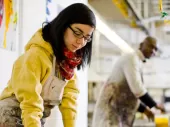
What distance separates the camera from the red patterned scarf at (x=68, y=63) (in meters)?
1.57

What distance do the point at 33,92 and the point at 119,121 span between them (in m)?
1.94

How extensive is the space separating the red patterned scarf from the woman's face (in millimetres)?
43

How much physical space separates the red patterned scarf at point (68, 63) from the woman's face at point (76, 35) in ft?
0.14

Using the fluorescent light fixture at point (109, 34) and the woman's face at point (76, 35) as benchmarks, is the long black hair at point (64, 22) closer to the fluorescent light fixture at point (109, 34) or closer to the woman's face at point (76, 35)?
the woman's face at point (76, 35)

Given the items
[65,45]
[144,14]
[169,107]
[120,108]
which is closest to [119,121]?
[120,108]

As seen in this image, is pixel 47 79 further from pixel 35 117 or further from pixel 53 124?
pixel 53 124

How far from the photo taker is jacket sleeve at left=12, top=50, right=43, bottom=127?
1.35 metres

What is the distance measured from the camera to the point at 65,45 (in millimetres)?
1538

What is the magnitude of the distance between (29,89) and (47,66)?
0.17 m

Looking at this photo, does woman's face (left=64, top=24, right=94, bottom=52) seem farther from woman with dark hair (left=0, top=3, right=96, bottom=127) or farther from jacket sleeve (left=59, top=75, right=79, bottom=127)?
jacket sleeve (left=59, top=75, right=79, bottom=127)

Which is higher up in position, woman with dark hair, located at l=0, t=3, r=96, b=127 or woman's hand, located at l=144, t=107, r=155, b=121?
woman with dark hair, located at l=0, t=3, r=96, b=127

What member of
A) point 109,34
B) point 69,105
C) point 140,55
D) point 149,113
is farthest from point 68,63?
point 109,34

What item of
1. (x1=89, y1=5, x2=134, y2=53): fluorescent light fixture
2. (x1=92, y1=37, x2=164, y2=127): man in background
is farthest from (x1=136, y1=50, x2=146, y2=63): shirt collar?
(x1=89, y1=5, x2=134, y2=53): fluorescent light fixture

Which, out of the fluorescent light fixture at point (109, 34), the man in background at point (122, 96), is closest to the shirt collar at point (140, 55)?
the man in background at point (122, 96)
